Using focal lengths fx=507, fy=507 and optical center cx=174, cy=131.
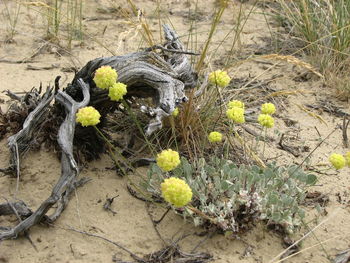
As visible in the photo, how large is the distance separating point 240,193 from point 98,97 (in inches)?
39.7

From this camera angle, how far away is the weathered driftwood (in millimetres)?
2633

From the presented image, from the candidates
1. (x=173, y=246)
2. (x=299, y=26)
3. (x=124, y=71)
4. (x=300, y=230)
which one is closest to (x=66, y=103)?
(x=124, y=71)

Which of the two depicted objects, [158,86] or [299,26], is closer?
[158,86]

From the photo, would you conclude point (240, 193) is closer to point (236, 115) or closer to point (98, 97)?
point (236, 115)

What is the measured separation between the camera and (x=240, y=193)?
8.73 ft

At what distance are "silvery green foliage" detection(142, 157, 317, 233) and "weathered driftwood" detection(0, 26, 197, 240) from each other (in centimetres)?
40

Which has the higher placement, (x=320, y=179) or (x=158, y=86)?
(x=158, y=86)

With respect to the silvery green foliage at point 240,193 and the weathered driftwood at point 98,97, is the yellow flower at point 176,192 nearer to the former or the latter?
the silvery green foliage at point 240,193

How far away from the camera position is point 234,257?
256cm

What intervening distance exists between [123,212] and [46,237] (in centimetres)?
43

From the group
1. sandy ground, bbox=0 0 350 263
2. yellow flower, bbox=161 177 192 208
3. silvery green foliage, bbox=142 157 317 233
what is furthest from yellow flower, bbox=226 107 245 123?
yellow flower, bbox=161 177 192 208

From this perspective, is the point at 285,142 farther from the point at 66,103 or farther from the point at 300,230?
the point at 66,103

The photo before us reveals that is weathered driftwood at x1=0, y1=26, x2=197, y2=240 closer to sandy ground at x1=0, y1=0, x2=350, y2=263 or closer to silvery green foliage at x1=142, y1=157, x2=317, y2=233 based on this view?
sandy ground at x1=0, y1=0, x2=350, y2=263

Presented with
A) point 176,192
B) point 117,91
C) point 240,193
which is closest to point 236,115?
point 240,193
